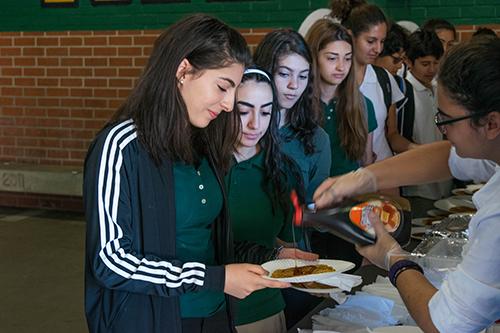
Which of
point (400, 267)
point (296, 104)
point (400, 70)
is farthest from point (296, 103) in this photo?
point (400, 70)

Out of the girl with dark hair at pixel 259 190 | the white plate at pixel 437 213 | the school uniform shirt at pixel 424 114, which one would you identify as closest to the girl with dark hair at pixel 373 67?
the school uniform shirt at pixel 424 114

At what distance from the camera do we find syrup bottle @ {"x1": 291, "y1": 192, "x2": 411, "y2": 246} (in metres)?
1.98

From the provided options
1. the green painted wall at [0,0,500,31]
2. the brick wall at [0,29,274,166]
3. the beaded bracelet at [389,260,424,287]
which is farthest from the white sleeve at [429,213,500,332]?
the brick wall at [0,29,274,166]

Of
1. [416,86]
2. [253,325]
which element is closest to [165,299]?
[253,325]

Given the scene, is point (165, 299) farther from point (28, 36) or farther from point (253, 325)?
point (28, 36)

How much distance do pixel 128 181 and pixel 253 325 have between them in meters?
0.77

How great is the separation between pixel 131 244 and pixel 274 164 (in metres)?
0.80

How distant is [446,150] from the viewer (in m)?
2.28

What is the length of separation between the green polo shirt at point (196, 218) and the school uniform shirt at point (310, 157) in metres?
0.83

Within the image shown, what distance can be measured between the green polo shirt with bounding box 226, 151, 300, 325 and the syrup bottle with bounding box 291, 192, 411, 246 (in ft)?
1.18

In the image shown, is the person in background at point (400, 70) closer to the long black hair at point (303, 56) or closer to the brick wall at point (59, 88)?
the long black hair at point (303, 56)

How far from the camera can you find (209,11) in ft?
21.0

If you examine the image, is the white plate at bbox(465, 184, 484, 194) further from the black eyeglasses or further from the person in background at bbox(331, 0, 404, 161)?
the black eyeglasses

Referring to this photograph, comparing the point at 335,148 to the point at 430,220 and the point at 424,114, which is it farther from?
the point at 424,114
